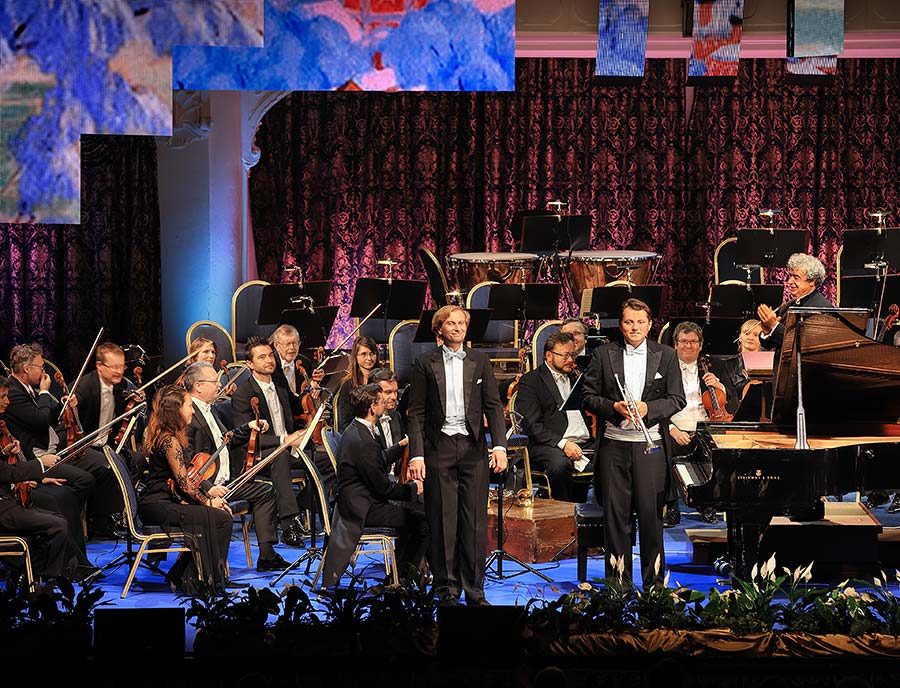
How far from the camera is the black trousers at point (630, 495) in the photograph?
5.56m

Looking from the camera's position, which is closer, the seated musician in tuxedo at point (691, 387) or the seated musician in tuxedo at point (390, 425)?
the seated musician in tuxedo at point (390, 425)

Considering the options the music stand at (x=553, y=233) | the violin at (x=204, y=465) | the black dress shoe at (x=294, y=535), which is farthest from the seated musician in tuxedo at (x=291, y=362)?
the music stand at (x=553, y=233)

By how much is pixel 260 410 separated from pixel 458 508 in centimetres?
168

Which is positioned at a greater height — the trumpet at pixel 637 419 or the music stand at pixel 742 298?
the music stand at pixel 742 298

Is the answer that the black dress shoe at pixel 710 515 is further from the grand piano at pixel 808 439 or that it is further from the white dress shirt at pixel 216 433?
the white dress shirt at pixel 216 433

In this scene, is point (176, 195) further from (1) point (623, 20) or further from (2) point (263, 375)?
(1) point (623, 20)

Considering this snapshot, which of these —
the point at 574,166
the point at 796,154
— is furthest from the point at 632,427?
the point at 796,154

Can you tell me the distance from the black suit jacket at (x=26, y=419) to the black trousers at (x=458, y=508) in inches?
82.7

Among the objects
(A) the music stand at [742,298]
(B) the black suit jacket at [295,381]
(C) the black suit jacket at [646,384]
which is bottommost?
(B) the black suit jacket at [295,381]

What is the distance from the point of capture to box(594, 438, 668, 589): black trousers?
219 inches

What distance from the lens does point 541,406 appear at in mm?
6980

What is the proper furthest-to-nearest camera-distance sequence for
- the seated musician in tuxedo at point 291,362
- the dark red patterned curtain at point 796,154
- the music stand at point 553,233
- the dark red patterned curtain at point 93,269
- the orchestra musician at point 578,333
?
1. the dark red patterned curtain at point 796,154
2. the dark red patterned curtain at point 93,269
3. the music stand at point 553,233
4. the seated musician in tuxedo at point 291,362
5. the orchestra musician at point 578,333

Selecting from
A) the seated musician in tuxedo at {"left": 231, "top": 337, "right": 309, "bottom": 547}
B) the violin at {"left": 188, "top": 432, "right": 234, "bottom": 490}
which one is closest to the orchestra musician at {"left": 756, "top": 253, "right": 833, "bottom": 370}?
the seated musician in tuxedo at {"left": 231, "top": 337, "right": 309, "bottom": 547}

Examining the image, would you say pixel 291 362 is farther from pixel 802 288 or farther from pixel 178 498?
pixel 802 288
